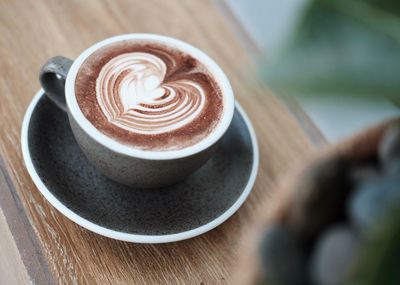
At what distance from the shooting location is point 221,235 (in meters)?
0.60

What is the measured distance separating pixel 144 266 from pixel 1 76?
0.30 metres

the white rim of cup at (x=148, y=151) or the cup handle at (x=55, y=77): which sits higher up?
the cup handle at (x=55, y=77)

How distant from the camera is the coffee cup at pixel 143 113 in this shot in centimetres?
52

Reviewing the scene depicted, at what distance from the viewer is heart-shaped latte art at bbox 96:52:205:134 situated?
0.55 metres

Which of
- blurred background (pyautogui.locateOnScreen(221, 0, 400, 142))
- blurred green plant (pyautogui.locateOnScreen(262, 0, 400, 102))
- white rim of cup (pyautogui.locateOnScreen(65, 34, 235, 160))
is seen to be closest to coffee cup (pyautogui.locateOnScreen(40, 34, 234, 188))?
white rim of cup (pyautogui.locateOnScreen(65, 34, 235, 160))

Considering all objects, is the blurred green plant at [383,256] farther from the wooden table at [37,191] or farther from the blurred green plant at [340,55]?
the wooden table at [37,191]

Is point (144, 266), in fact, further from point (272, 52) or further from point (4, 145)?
point (272, 52)

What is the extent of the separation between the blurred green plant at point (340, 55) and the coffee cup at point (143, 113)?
0.31 metres

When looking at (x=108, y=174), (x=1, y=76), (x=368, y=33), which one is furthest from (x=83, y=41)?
(x=368, y=33)

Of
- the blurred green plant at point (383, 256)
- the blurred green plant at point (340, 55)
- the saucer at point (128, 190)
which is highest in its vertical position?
the blurred green plant at point (340, 55)

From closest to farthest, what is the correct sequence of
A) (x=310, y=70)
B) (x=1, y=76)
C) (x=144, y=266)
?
1. (x=310, y=70)
2. (x=144, y=266)
3. (x=1, y=76)

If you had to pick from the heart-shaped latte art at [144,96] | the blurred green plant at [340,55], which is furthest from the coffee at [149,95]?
the blurred green plant at [340,55]

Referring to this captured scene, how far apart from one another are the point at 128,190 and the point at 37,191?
0.10 m

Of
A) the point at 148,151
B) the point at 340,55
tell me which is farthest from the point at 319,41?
the point at 148,151
